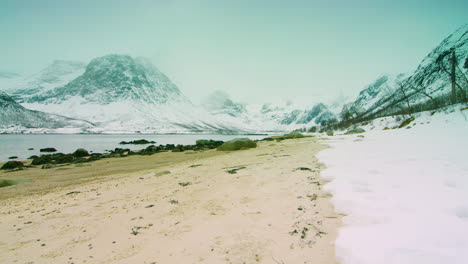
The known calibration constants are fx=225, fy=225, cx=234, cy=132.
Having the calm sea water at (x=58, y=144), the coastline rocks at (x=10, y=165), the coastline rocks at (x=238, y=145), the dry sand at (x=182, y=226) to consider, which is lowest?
the dry sand at (x=182, y=226)

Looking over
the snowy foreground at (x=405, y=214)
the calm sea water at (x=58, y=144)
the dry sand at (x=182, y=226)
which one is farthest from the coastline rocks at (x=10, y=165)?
the snowy foreground at (x=405, y=214)

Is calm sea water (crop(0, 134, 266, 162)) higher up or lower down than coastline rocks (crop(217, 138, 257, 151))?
higher up

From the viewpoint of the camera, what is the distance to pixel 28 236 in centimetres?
372

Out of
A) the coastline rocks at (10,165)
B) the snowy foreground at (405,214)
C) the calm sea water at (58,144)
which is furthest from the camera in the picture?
the calm sea water at (58,144)

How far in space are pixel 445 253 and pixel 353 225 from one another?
3.22 ft

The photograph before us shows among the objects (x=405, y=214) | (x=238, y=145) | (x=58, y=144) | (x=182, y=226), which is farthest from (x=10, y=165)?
(x=58, y=144)

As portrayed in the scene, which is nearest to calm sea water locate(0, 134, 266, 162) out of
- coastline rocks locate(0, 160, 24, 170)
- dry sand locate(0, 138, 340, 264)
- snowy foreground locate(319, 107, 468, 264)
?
coastline rocks locate(0, 160, 24, 170)

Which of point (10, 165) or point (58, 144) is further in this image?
point (58, 144)

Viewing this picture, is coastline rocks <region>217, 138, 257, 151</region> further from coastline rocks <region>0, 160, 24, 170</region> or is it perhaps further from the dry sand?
the dry sand

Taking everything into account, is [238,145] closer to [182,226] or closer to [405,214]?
[182,226]

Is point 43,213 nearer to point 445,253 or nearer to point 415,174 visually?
point 445,253

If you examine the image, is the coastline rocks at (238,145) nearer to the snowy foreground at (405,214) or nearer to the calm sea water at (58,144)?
the snowy foreground at (405,214)

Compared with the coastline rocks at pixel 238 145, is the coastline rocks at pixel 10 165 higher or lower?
lower

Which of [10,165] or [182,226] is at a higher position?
[10,165]
